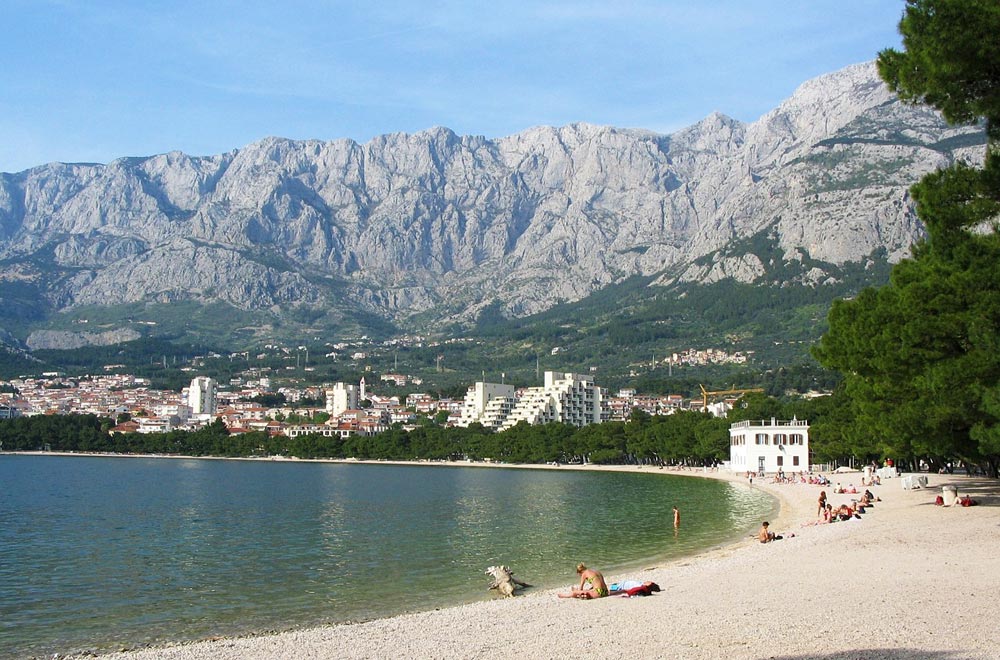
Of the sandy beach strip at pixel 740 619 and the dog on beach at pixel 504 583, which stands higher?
the sandy beach strip at pixel 740 619

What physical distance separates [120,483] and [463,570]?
62.3 m

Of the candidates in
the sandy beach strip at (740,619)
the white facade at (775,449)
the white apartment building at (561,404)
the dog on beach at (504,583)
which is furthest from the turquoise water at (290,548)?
the white apartment building at (561,404)

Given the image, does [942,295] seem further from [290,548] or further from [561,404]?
[561,404]

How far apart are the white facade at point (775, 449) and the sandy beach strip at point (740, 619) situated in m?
64.7

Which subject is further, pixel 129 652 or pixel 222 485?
pixel 222 485

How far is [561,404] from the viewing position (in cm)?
15638

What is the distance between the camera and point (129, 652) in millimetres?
17734

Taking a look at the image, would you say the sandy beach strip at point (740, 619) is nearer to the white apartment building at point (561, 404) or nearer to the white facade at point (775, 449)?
the white facade at point (775, 449)

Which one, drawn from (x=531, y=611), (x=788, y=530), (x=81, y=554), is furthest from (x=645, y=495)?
(x=531, y=611)

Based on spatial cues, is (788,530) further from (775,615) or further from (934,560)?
(775,615)

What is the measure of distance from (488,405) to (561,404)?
18623 millimetres

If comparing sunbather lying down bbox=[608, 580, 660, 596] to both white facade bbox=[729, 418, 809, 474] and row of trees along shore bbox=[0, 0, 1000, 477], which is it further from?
white facade bbox=[729, 418, 809, 474]

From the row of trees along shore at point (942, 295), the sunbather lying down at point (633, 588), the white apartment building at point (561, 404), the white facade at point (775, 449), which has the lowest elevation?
the white facade at point (775, 449)

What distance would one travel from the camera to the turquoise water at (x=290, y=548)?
22.2 meters
